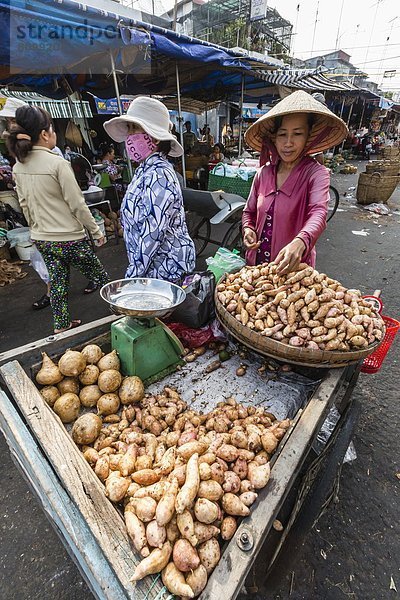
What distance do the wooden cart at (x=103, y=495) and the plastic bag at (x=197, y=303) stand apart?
0.54 m

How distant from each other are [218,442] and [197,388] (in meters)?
0.44

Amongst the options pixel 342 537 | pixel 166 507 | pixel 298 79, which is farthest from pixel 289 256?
pixel 298 79

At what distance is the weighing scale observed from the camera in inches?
63.5

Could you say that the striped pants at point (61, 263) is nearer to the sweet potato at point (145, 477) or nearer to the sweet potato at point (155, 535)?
the sweet potato at point (145, 477)

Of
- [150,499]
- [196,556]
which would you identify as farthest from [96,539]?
[196,556]

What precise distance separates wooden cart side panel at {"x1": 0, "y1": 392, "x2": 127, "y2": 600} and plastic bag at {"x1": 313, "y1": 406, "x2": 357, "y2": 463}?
1438 millimetres

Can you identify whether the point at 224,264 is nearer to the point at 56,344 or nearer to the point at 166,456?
the point at 56,344

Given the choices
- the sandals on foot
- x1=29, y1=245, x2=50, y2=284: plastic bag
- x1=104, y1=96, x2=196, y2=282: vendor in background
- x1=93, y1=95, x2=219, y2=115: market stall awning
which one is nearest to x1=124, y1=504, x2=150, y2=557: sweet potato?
x1=104, y1=96, x2=196, y2=282: vendor in background

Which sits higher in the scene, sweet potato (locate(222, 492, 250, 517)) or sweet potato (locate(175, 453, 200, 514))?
sweet potato (locate(175, 453, 200, 514))

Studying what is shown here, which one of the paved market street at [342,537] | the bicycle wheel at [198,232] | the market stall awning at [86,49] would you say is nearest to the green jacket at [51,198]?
the paved market street at [342,537]

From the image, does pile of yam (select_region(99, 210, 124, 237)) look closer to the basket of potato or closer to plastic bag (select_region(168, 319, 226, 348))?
plastic bag (select_region(168, 319, 226, 348))

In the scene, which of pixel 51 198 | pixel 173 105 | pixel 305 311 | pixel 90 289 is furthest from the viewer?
pixel 173 105

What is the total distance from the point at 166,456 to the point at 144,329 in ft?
2.17

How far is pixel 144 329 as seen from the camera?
5.47 feet
